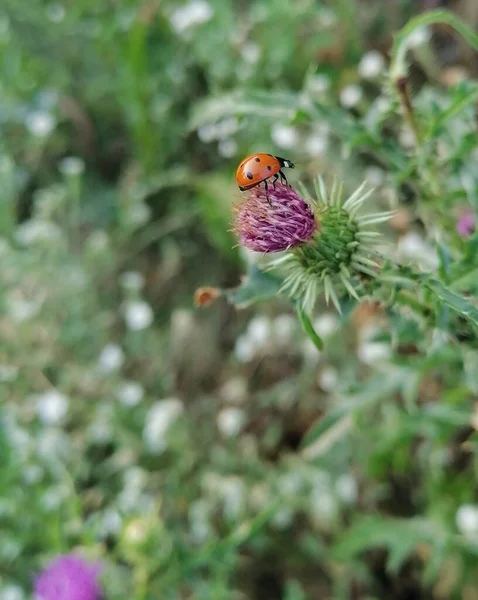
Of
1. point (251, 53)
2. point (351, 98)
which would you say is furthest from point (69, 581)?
point (251, 53)

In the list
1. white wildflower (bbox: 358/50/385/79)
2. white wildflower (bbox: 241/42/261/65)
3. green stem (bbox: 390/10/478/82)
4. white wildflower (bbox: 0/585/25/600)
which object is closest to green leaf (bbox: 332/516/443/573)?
white wildflower (bbox: 0/585/25/600)

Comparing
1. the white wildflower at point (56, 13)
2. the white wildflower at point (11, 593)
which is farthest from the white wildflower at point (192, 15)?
the white wildflower at point (11, 593)

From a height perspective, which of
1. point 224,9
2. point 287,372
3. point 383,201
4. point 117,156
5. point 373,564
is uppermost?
point 224,9

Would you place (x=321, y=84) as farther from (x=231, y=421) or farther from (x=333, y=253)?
(x=333, y=253)

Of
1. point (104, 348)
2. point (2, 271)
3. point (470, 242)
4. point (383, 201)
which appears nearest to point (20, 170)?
point (2, 271)

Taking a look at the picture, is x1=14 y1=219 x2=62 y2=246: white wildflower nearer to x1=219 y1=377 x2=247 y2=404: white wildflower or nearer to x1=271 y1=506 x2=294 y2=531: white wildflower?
x1=219 y1=377 x2=247 y2=404: white wildflower

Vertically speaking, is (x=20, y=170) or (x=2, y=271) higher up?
(x=20, y=170)

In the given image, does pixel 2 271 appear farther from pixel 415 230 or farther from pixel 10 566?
pixel 415 230
